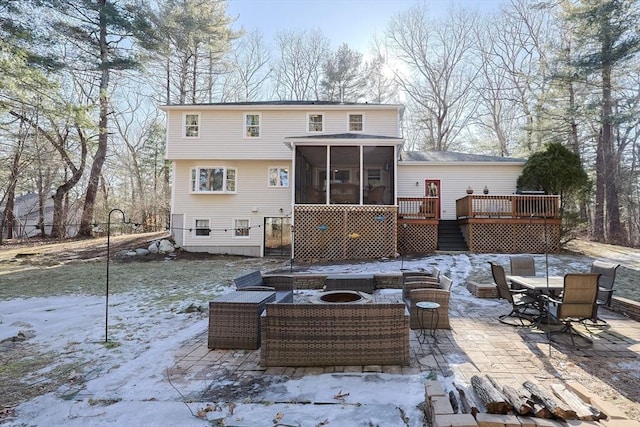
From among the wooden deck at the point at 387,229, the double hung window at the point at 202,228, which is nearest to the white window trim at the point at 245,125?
the double hung window at the point at 202,228

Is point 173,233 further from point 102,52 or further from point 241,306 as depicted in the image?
point 241,306

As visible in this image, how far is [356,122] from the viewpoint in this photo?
15.1m

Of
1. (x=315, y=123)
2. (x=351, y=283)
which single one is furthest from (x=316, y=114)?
(x=351, y=283)

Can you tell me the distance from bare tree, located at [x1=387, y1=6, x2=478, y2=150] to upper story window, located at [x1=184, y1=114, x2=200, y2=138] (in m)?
15.8

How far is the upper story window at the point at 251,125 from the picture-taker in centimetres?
1495

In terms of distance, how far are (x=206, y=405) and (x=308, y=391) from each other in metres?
0.88

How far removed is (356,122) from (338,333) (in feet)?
41.9

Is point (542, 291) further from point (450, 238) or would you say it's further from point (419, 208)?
point (450, 238)

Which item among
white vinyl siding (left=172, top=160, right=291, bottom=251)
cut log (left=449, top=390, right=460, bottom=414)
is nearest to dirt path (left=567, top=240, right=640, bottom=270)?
cut log (left=449, top=390, right=460, bottom=414)

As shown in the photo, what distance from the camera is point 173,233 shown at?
1514 centimetres

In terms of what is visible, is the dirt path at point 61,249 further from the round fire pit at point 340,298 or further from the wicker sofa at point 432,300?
the wicker sofa at point 432,300

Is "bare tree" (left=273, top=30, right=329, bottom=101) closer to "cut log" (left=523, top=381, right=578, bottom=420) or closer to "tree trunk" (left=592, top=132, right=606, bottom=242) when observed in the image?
"tree trunk" (left=592, top=132, right=606, bottom=242)

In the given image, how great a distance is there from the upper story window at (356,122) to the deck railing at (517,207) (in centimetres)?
554

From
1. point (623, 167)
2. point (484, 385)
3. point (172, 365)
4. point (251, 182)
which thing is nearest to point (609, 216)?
point (623, 167)
